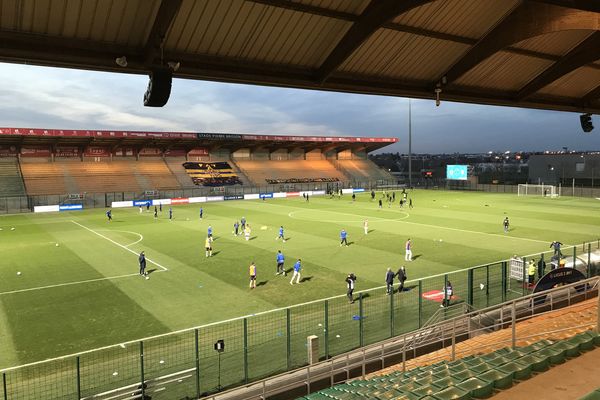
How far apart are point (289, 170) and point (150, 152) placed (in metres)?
26.2

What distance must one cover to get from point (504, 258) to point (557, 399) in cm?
2002

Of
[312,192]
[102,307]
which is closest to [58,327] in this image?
[102,307]

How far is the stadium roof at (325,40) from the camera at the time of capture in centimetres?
924

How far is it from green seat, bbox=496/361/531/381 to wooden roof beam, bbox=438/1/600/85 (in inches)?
350

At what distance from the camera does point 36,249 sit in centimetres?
3036

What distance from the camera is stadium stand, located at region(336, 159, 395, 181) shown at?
310 ft

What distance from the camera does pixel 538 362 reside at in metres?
7.81

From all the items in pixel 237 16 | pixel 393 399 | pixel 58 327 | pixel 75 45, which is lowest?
pixel 58 327

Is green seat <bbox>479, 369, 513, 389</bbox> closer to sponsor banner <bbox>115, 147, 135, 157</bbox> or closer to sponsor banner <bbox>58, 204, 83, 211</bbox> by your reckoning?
sponsor banner <bbox>58, 204, 83, 211</bbox>

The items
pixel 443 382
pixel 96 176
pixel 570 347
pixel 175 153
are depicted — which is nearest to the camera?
pixel 443 382

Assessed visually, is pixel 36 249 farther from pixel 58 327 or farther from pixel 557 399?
pixel 557 399

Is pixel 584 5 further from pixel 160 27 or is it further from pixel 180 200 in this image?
pixel 180 200

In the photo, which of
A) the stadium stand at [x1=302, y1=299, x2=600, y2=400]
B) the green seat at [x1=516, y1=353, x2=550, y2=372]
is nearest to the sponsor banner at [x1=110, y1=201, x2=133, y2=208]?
the stadium stand at [x1=302, y1=299, x2=600, y2=400]

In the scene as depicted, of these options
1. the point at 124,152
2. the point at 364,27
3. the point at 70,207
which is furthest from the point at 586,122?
the point at 124,152
